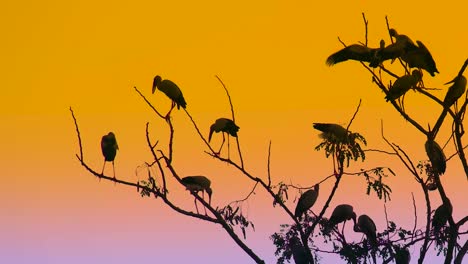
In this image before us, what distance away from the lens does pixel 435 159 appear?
33.2 feet

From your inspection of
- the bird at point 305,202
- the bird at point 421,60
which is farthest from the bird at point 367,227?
the bird at point 421,60

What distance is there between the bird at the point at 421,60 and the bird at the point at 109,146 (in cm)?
367

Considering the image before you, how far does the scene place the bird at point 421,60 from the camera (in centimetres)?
1010

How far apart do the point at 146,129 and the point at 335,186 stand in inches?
72.0

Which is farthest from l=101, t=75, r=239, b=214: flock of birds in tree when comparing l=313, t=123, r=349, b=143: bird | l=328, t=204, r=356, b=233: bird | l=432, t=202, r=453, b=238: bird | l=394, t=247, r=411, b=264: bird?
l=432, t=202, r=453, b=238: bird

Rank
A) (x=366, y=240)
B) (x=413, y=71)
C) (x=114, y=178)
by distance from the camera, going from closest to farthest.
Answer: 1. (x=114, y=178)
2. (x=413, y=71)
3. (x=366, y=240)

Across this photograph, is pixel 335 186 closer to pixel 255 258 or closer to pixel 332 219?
pixel 255 258

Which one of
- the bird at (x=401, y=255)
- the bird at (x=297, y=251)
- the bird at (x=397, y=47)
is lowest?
the bird at (x=401, y=255)

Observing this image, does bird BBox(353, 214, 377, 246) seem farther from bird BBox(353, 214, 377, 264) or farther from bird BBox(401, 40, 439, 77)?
bird BBox(401, 40, 439, 77)

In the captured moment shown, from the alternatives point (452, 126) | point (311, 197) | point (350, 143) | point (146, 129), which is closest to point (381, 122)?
point (452, 126)

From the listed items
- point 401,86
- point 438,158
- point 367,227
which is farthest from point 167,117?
point 367,227

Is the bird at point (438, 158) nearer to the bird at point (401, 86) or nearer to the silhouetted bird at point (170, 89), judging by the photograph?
the bird at point (401, 86)

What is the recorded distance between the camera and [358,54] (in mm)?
9742

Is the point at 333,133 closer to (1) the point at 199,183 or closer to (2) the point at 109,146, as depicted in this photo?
(1) the point at 199,183
